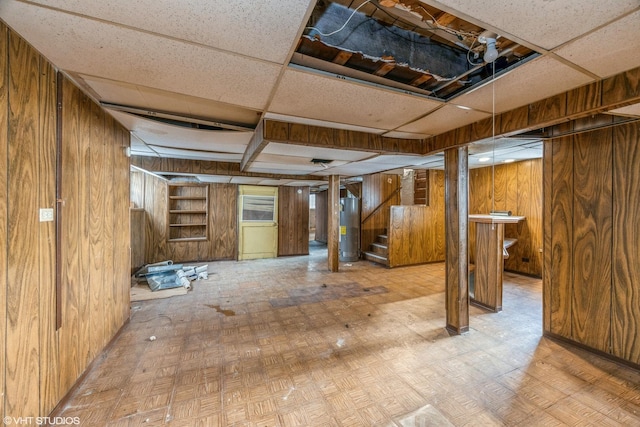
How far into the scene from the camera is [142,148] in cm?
361

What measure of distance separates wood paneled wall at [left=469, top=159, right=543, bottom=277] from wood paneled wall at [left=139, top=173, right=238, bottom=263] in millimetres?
5732

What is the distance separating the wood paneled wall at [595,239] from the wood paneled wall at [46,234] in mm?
4107

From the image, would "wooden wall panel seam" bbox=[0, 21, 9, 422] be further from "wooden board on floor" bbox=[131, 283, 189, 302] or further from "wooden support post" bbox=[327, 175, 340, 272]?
"wooden support post" bbox=[327, 175, 340, 272]

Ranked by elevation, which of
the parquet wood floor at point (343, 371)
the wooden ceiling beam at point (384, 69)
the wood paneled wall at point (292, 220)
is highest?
the wooden ceiling beam at point (384, 69)

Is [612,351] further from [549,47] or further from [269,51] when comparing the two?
[269,51]

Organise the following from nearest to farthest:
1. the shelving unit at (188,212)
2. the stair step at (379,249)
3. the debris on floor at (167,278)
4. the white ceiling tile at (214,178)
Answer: the debris on floor at (167,278) < the white ceiling tile at (214,178) < the stair step at (379,249) < the shelving unit at (188,212)

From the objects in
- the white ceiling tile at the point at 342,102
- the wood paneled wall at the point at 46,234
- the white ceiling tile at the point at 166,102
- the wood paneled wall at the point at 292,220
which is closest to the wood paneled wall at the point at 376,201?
the wood paneled wall at the point at 292,220

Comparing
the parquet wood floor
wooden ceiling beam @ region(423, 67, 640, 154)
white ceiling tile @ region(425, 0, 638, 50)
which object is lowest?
the parquet wood floor

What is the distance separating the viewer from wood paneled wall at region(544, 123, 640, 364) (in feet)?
6.95

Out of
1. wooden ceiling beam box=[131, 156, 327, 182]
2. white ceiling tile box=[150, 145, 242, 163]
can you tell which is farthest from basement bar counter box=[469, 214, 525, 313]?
wooden ceiling beam box=[131, 156, 327, 182]

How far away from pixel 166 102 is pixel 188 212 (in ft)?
15.7

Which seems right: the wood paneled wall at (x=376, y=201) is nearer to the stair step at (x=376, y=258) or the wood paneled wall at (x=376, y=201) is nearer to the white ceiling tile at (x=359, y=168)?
the stair step at (x=376, y=258)

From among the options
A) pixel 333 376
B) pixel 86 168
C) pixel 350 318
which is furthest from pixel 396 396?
pixel 86 168

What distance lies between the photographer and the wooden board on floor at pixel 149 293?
368 centimetres
